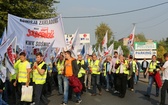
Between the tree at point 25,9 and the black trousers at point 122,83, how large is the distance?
8.87 m

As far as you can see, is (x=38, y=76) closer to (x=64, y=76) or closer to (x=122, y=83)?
(x=64, y=76)

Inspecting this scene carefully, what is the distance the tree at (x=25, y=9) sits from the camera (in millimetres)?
19191

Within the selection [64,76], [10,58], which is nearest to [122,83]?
[64,76]

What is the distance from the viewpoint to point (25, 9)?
66.4 feet

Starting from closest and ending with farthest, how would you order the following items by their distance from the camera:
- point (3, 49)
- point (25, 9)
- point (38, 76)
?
1. point (3, 49)
2. point (38, 76)
3. point (25, 9)

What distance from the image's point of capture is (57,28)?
11.6m

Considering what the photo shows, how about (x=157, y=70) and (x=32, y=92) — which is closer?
(x=32, y=92)

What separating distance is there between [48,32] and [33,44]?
28.8 inches

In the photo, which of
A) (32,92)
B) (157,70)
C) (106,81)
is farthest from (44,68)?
(106,81)

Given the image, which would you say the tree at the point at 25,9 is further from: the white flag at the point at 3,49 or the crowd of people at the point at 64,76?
the white flag at the point at 3,49

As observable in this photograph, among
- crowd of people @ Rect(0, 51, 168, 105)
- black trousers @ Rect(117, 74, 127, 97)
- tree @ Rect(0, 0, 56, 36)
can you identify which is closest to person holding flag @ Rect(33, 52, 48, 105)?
crowd of people @ Rect(0, 51, 168, 105)

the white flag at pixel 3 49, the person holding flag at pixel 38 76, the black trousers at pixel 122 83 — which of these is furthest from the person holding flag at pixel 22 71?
the black trousers at pixel 122 83

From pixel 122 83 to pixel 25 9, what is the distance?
10.1 metres

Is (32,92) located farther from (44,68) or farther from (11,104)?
(11,104)
